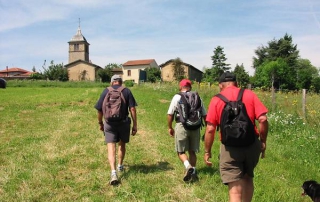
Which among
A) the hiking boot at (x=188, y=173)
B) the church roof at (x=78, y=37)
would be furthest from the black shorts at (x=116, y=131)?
the church roof at (x=78, y=37)

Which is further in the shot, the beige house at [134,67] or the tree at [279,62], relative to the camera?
the beige house at [134,67]

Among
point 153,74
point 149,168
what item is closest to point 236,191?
point 149,168

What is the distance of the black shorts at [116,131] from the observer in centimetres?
581

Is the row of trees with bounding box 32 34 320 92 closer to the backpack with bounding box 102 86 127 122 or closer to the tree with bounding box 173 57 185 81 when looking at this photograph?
the tree with bounding box 173 57 185 81

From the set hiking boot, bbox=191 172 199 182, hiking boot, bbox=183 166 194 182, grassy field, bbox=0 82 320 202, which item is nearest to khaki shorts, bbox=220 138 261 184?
grassy field, bbox=0 82 320 202

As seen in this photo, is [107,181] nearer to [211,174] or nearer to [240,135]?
[211,174]

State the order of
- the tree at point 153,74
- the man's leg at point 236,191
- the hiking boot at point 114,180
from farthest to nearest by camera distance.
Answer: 1. the tree at point 153,74
2. the hiking boot at point 114,180
3. the man's leg at point 236,191

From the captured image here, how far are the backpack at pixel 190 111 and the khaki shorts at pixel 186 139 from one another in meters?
0.15

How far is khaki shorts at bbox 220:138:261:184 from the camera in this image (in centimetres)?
363

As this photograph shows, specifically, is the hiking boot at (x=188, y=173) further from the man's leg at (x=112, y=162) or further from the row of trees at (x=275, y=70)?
the row of trees at (x=275, y=70)

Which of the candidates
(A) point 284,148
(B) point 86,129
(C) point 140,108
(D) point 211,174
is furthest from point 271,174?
(C) point 140,108

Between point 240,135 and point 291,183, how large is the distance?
2.78m

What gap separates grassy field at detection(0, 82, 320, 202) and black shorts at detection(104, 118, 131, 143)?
28.5 inches

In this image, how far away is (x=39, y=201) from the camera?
15.2 ft
